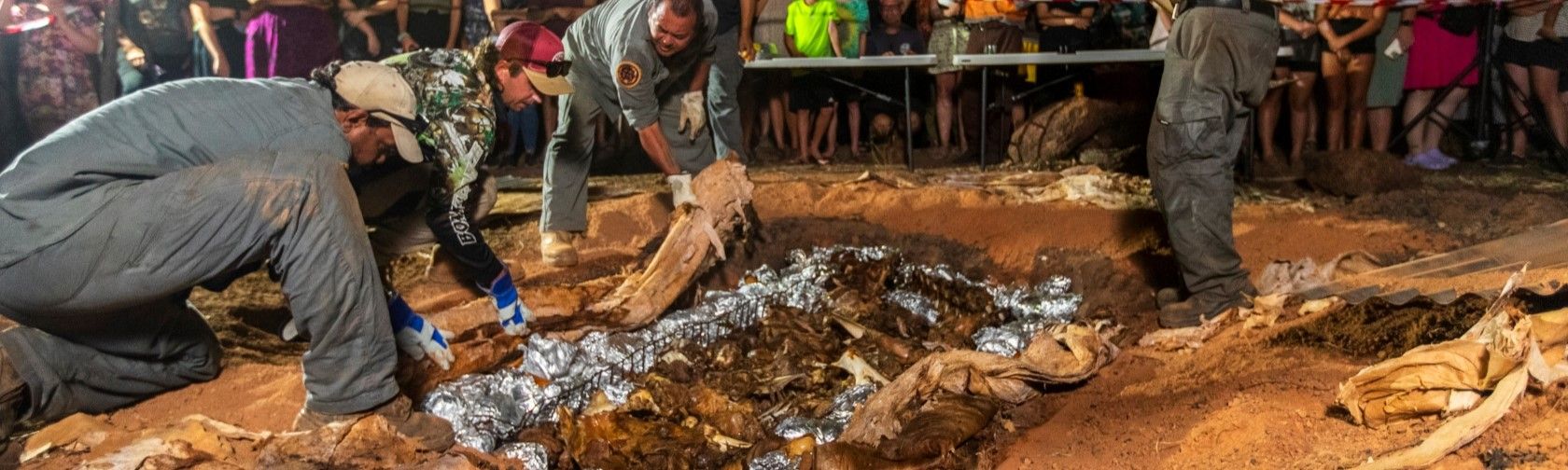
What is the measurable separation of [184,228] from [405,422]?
0.80 m

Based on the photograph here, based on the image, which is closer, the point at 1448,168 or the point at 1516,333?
the point at 1516,333

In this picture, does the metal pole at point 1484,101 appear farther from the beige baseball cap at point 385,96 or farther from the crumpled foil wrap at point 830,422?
the beige baseball cap at point 385,96

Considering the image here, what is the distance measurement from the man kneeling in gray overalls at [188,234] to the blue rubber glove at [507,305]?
732 mm

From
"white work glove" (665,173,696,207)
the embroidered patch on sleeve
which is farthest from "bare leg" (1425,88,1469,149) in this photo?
the embroidered patch on sleeve

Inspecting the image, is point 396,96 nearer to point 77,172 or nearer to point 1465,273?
point 77,172

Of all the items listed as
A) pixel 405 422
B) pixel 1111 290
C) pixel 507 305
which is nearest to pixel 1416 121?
pixel 1111 290

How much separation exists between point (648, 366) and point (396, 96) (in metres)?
1.30

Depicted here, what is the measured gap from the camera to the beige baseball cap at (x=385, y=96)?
3.44 metres

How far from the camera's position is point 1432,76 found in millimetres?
7574

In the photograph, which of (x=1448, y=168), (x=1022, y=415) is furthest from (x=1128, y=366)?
(x=1448, y=168)

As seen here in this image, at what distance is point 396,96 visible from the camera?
11.5 feet

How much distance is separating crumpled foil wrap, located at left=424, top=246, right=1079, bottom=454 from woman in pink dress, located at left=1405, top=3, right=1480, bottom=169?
12.6 feet

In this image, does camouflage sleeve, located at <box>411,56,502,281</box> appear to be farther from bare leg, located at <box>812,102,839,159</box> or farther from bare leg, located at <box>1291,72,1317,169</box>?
bare leg, located at <box>1291,72,1317,169</box>

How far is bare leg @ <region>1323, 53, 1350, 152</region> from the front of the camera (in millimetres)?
7539
